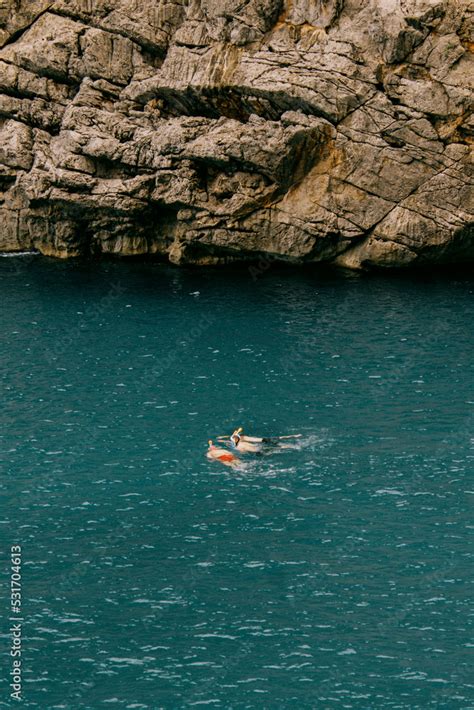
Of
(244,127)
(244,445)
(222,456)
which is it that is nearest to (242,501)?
(222,456)

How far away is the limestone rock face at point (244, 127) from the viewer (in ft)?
279

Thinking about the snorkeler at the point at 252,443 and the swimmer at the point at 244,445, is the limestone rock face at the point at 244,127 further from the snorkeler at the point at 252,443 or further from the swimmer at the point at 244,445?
the swimmer at the point at 244,445

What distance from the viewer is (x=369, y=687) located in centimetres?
4038

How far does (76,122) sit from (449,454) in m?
50.7

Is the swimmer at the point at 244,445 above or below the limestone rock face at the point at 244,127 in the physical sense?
below

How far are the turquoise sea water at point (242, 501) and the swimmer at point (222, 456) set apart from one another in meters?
0.47

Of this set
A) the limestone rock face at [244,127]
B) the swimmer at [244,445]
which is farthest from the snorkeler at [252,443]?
the limestone rock face at [244,127]

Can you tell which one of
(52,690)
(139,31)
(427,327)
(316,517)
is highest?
(139,31)

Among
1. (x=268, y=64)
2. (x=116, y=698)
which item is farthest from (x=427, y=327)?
(x=116, y=698)

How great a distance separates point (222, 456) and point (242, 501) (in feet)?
16.3

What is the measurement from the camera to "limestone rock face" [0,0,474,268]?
8506 cm

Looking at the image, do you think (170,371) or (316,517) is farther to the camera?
(170,371)

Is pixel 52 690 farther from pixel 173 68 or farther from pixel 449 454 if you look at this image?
pixel 173 68

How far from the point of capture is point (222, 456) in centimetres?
5859
